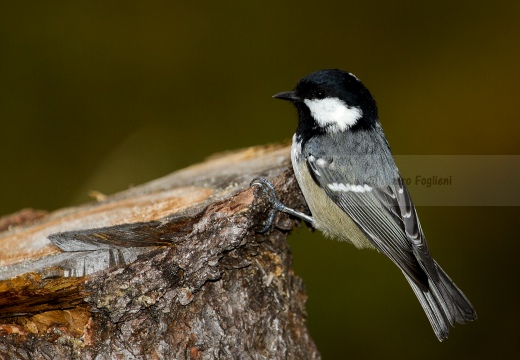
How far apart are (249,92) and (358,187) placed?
1.75 meters

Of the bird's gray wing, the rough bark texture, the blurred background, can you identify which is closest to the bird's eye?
the bird's gray wing

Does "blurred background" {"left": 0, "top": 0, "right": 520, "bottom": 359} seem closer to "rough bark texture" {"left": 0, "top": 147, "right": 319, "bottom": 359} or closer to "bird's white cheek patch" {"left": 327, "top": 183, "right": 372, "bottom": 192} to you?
"bird's white cheek patch" {"left": 327, "top": 183, "right": 372, "bottom": 192}

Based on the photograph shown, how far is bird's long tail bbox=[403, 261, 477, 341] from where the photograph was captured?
2.15 meters

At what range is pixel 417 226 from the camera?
227cm

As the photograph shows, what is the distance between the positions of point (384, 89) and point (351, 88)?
1522 mm

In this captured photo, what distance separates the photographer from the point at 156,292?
173 centimetres

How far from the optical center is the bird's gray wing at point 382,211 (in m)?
2.17

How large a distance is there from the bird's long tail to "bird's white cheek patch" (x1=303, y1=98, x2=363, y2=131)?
0.72 meters

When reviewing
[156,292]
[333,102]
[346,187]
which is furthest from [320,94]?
[156,292]

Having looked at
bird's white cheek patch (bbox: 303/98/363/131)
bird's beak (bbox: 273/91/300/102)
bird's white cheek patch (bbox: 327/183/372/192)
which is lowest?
bird's white cheek patch (bbox: 327/183/372/192)

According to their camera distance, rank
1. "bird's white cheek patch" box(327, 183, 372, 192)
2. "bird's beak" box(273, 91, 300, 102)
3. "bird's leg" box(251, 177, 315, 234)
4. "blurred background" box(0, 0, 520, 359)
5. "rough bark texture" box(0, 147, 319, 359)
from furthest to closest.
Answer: "blurred background" box(0, 0, 520, 359)
"bird's beak" box(273, 91, 300, 102)
"bird's white cheek patch" box(327, 183, 372, 192)
"bird's leg" box(251, 177, 315, 234)
"rough bark texture" box(0, 147, 319, 359)

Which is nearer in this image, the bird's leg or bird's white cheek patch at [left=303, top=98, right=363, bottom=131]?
the bird's leg

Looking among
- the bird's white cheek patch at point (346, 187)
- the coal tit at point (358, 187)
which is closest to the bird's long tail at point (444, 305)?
the coal tit at point (358, 187)

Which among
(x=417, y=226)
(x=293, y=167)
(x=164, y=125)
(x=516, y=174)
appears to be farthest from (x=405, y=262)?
(x=164, y=125)
